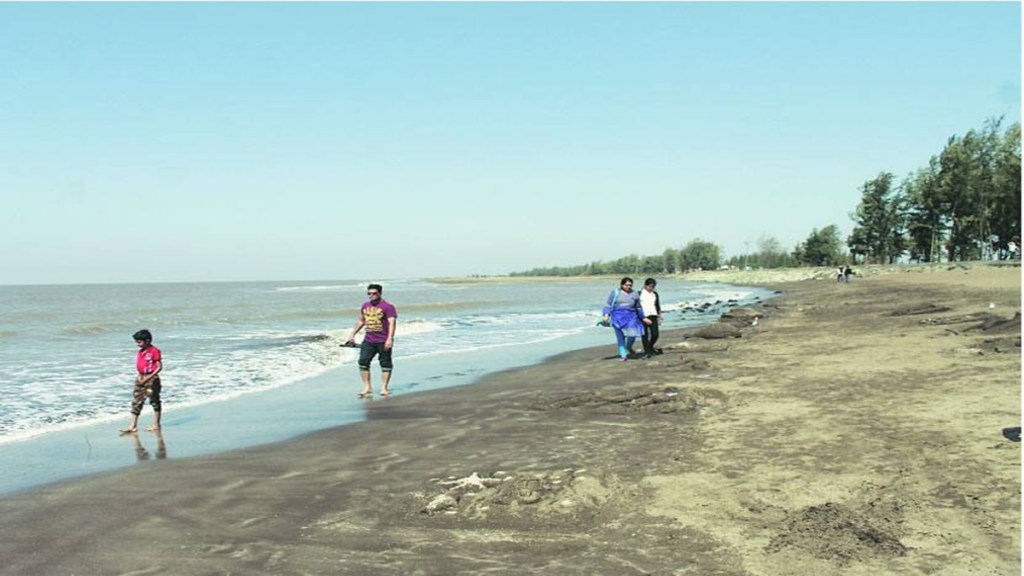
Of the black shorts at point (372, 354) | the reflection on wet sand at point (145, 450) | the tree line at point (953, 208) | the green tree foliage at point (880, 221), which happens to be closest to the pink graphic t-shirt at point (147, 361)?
the reflection on wet sand at point (145, 450)

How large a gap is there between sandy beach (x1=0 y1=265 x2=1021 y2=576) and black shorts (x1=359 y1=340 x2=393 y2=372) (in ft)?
8.45

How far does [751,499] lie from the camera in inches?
198

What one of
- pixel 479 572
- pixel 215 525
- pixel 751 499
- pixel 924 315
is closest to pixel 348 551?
pixel 479 572

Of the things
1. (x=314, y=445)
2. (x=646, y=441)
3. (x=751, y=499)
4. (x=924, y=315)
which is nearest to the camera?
(x=751, y=499)

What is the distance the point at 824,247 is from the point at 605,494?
11980 centimetres

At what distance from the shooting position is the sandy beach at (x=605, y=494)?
4.25m

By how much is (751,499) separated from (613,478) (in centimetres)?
113

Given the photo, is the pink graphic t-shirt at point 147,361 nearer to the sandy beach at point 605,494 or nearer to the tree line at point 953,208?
the sandy beach at point 605,494

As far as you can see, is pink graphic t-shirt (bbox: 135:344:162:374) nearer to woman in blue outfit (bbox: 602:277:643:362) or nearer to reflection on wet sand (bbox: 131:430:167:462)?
reflection on wet sand (bbox: 131:430:167:462)

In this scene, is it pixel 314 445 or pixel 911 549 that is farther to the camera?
pixel 314 445

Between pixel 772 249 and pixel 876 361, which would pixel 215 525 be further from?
pixel 772 249

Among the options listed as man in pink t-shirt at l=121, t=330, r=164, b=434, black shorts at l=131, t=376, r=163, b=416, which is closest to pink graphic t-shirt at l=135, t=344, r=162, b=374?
man in pink t-shirt at l=121, t=330, r=164, b=434

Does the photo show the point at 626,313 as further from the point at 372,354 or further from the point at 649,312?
the point at 372,354

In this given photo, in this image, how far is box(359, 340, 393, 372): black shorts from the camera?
12.1 meters
